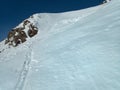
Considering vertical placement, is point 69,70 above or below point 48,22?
below

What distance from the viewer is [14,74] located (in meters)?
9.61

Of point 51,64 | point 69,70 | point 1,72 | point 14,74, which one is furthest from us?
point 1,72

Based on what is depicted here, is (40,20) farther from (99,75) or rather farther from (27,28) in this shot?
(99,75)

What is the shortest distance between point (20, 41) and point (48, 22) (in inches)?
174

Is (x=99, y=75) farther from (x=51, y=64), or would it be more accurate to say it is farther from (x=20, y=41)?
(x=20, y=41)

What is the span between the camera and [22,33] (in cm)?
2886

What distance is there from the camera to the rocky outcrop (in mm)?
26425

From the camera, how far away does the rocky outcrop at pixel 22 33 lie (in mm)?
26425

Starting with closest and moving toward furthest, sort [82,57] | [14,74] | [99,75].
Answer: [99,75] < [82,57] < [14,74]

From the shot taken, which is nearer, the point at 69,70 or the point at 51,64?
the point at 69,70

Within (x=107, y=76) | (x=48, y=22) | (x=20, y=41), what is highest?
(x=48, y=22)

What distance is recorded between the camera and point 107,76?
5.52 metres

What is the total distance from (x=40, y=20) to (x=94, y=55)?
73.5ft

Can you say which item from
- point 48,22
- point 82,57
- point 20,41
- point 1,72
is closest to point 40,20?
point 48,22
